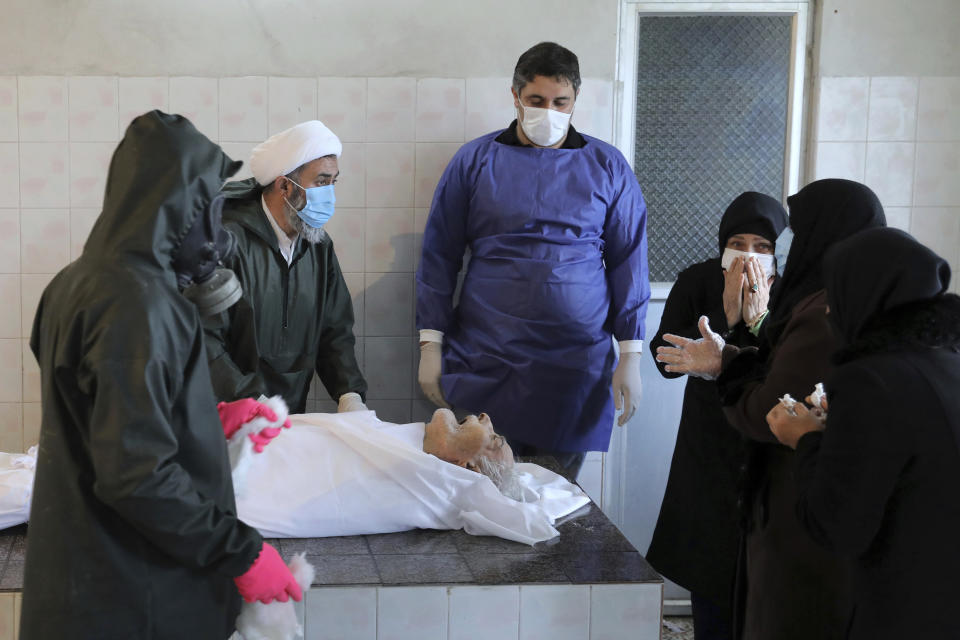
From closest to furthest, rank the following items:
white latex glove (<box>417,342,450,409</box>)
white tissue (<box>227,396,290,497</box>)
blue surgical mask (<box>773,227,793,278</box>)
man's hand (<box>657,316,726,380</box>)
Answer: white tissue (<box>227,396,290,497</box>) → man's hand (<box>657,316,726,380</box>) → blue surgical mask (<box>773,227,793,278</box>) → white latex glove (<box>417,342,450,409</box>)

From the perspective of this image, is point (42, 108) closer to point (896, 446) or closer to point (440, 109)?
point (440, 109)

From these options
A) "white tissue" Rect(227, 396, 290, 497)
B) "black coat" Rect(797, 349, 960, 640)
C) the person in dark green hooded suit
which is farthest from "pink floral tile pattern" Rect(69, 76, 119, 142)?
"black coat" Rect(797, 349, 960, 640)

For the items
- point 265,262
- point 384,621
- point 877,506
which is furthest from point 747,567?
point 265,262

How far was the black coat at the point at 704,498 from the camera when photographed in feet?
9.52

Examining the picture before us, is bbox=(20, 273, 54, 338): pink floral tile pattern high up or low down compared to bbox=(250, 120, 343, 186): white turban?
down

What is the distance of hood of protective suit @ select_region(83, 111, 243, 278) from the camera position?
149 cm

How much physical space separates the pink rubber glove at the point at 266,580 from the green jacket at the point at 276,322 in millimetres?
1344

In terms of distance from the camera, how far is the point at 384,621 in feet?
7.21

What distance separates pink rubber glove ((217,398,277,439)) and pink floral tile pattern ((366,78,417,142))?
215 cm

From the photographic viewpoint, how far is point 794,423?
6.10ft

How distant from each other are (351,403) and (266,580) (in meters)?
1.71

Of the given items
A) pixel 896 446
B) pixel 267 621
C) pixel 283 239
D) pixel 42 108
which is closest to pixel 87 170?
pixel 42 108

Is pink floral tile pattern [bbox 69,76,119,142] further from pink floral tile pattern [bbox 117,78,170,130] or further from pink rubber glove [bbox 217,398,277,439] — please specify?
pink rubber glove [bbox 217,398,277,439]

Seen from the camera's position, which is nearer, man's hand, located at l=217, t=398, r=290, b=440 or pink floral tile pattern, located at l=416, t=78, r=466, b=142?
man's hand, located at l=217, t=398, r=290, b=440
